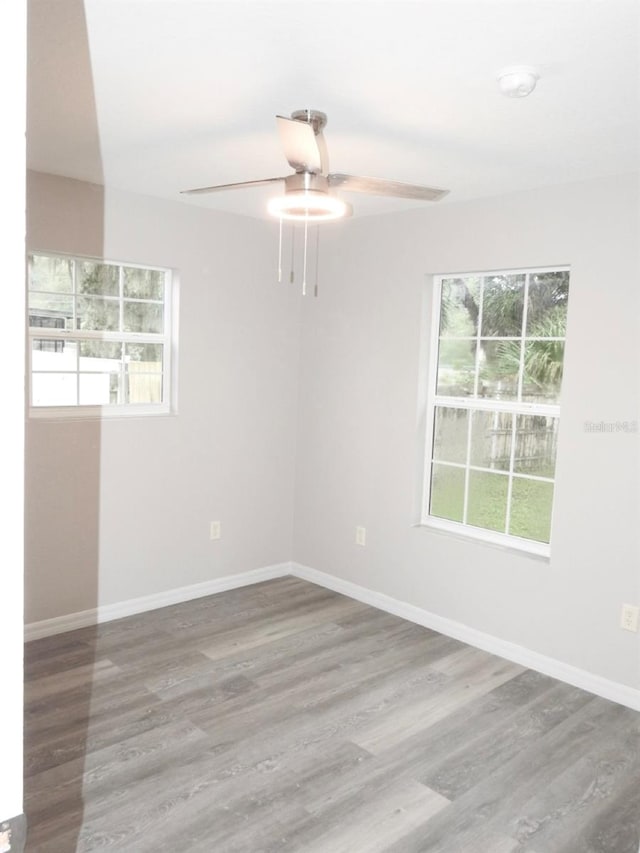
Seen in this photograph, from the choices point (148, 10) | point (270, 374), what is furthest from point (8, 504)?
point (270, 374)

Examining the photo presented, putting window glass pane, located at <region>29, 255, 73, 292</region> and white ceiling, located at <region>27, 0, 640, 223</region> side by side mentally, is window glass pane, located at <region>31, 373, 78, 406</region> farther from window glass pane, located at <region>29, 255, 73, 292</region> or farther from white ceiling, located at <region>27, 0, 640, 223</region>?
white ceiling, located at <region>27, 0, 640, 223</region>

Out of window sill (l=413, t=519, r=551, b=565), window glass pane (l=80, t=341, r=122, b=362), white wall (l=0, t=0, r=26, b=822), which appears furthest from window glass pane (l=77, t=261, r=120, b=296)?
white wall (l=0, t=0, r=26, b=822)

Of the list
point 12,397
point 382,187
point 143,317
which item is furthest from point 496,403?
point 12,397

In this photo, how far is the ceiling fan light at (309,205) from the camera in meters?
2.35

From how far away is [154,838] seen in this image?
7.23 feet

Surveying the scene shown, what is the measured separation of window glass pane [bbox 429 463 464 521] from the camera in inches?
158

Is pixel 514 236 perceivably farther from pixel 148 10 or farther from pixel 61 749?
pixel 61 749

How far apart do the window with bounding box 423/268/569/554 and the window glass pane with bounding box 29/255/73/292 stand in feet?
6.92

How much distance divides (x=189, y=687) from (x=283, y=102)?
258cm

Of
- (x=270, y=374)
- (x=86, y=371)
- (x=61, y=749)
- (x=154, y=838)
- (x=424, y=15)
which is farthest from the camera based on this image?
(x=270, y=374)

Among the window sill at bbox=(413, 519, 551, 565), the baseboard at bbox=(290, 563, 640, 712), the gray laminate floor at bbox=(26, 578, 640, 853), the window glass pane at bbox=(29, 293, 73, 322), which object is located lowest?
the gray laminate floor at bbox=(26, 578, 640, 853)

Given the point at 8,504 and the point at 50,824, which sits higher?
the point at 8,504

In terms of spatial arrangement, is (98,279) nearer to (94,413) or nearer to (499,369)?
(94,413)

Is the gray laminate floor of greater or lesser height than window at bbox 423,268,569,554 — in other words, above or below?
below
